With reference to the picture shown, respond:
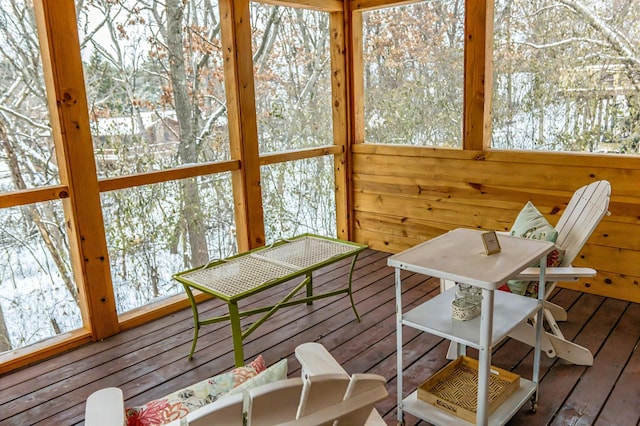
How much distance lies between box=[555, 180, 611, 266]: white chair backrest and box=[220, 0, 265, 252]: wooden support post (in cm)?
208

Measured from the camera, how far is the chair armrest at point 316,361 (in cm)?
135

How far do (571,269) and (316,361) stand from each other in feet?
5.02

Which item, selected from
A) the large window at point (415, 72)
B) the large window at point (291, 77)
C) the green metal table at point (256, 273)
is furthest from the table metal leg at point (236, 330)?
the large window at point (415, 72)

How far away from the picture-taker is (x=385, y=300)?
135 inches

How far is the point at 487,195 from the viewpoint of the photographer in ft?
12.2

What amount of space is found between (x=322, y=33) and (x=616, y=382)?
332cm

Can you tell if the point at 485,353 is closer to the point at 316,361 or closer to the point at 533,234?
the point at 316,361

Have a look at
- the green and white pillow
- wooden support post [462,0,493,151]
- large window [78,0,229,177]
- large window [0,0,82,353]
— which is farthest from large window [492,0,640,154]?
large window [0,0,82,353]

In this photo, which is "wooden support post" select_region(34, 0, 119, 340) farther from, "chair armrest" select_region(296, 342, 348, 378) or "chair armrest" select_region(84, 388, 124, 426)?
"chair armrest" select_region(296, 342, 348, 378)

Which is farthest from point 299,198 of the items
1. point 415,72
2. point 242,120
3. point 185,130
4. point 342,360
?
point 342,360

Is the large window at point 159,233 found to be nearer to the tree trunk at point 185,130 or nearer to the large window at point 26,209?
the tree trunk at point 185,130

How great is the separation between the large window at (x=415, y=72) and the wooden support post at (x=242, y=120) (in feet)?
3.93

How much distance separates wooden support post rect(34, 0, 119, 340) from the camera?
2662mm

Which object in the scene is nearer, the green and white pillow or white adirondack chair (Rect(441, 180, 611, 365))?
white adirondack chair (Rect(441, 180, 611, 365))
